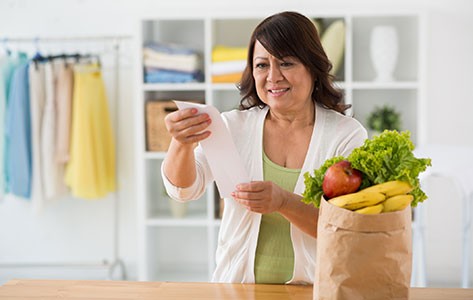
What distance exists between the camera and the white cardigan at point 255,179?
5.79 feet

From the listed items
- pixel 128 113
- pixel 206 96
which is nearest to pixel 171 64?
pixel 206 96

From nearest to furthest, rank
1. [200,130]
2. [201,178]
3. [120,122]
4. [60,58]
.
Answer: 1. [200,130]
2. [201,178]
3. [60,58]
4. [120,122]

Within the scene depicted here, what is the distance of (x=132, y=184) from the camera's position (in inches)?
173

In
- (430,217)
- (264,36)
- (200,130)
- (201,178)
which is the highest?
(264,36)

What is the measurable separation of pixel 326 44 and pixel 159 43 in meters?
1.01

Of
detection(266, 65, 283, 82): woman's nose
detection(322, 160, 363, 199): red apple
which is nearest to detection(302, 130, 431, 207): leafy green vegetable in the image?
detection(322, 160, 363, 199): red apple

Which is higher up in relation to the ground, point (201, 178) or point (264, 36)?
point (264, 36)

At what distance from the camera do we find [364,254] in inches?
49.8

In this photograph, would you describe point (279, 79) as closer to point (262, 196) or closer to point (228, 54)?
point (262, 196)

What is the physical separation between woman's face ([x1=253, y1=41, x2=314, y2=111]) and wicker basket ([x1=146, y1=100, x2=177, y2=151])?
6.96 ft

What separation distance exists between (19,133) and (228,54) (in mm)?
1371

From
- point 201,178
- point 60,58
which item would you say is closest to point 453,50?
point 60,58

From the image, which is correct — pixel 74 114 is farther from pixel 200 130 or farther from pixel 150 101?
pixel 200 130

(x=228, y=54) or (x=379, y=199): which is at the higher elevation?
(x=228, y=54)
